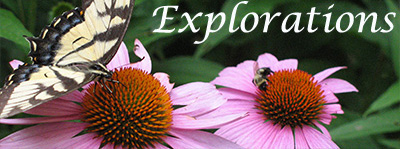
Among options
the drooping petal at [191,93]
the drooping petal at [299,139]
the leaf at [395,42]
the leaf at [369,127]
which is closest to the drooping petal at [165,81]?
the drooping petal at [191,93]

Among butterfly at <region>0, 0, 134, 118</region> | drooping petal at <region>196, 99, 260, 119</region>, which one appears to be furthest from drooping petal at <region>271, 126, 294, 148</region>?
butterfly at <region>0, 0, 134, 118</region>

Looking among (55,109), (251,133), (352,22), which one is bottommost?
(251,133)

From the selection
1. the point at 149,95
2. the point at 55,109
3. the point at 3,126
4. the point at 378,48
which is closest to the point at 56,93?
the point at 55,109

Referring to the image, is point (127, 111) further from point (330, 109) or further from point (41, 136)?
point (330, 109)

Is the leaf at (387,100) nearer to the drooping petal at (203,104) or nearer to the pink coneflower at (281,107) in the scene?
the pink coneflower at (281,107)

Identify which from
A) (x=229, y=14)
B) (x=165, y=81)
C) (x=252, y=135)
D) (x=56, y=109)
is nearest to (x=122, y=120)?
(x=56, y=109)

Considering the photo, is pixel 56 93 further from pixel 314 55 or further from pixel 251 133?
pixel 314 55
